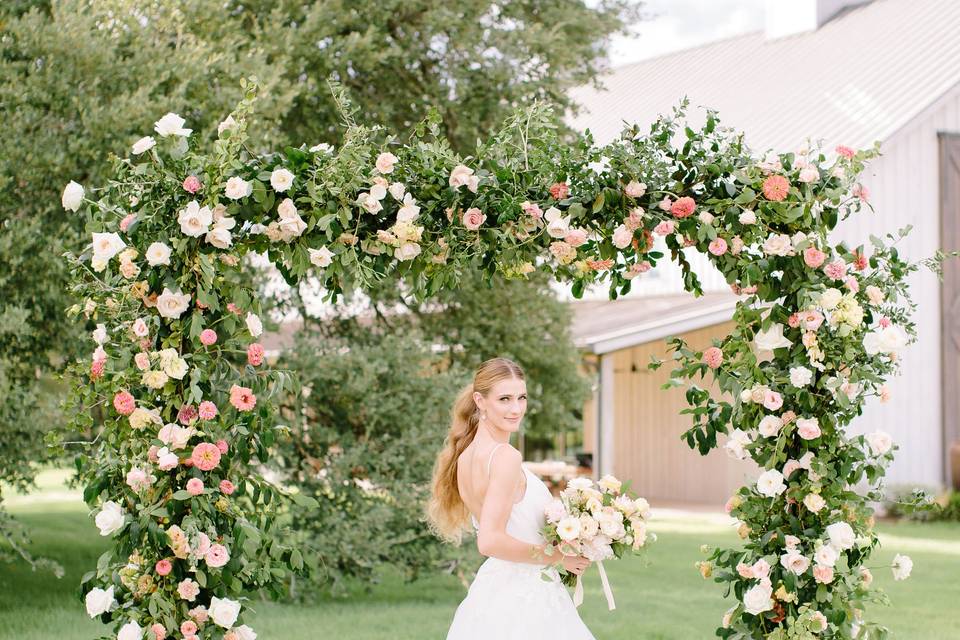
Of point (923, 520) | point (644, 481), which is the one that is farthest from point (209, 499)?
point (644, 481)

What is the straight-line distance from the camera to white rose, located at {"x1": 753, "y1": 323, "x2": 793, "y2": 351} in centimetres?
564

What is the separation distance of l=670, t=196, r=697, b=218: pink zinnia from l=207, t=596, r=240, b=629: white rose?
8.73ft

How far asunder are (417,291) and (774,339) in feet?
5.52

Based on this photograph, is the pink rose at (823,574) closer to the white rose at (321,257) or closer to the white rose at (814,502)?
the white rose at (814,502)

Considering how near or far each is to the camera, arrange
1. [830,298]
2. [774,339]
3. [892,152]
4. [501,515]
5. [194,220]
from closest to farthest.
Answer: [501,515], [194,220], [830,298], [774,339], [892,152]

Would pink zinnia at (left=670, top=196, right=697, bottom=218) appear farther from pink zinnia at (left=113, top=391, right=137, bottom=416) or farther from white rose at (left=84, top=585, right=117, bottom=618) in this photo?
white rose at (left=84, top=585, right=117, bottom=618)

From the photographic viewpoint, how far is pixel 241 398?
5.42m

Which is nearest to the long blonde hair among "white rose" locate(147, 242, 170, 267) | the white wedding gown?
the white wedding gown

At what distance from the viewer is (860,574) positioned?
570 cm

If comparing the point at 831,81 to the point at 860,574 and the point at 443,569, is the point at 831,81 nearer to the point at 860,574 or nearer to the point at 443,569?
the point at 443,569

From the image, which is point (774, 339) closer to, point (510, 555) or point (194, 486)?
point (510, 555)

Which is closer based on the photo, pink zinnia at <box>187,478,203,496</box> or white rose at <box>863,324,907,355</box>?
pink zinnia at <box>187,478,203,496</box>

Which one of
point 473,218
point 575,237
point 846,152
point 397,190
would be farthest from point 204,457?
point 846,152

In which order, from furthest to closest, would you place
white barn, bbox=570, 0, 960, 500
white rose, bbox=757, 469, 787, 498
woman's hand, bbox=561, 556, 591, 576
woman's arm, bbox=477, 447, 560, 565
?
white barn, bbox=570, 0, 960, 500
white rose, bbox=757, 469, 787, 498
woman's hand, bbox=561, 556, 591, 576
woman's arm, bbox=477, 447, 560, 565
